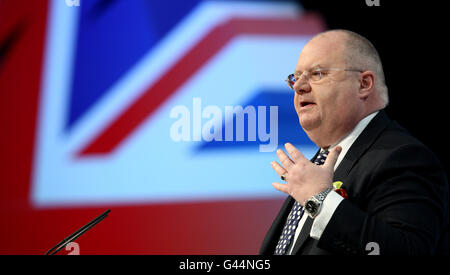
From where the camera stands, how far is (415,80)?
7.80ft

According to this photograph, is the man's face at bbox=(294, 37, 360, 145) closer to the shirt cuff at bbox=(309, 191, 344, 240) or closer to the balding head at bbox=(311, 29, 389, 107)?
the balding head at bbox=(311, 29, 389, 107)

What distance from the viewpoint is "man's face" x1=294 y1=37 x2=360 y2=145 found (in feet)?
4.91

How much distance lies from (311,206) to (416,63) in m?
1.59

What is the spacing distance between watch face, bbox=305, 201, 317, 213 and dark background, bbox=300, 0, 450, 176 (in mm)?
1445

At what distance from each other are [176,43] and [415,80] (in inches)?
52.8

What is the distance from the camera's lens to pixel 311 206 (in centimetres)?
113

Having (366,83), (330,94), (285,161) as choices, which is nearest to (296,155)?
(285,161)

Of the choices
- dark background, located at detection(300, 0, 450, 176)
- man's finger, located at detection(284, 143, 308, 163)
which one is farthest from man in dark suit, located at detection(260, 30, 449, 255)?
dark background, located at detection(300, 0, 450, 176)

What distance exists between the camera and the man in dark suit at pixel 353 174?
43.8 inches

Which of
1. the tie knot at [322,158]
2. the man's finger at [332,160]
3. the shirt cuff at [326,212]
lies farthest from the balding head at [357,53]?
the shirt cuff at [326,212]

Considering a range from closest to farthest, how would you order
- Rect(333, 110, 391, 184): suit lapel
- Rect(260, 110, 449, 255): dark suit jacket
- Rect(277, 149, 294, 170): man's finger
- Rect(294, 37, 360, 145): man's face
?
Rect(260, 110, 449, 255): dark suit jacket, Rect(277, 149, 294, 170): man's finger, Rect(333, 110, 391, 184): suit lapel, Rect(294, 37, 360, 145): man's face

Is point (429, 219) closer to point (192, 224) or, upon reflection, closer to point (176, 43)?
point (192, 224)

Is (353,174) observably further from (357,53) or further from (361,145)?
(357,53)
